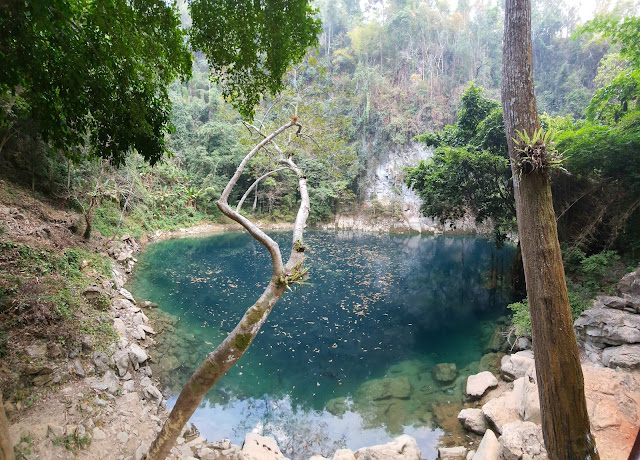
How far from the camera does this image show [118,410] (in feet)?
11.5

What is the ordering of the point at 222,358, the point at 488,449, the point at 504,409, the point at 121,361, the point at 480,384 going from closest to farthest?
the point at 222,358 < the point at 488,449 < the point at 504,409 < the point at 121,361 < the point at 480,384

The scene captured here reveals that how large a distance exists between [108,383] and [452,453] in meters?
4.49

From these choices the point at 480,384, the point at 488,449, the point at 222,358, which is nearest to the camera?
the point at 222,358

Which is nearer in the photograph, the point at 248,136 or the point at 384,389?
the point at 384,389

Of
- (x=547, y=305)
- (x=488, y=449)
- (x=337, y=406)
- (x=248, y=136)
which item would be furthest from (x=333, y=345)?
(x=248, y=136)

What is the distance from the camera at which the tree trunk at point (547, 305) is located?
198 cm

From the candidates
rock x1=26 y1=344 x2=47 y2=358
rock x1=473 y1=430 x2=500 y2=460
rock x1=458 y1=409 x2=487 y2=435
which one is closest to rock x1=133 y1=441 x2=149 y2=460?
rock x1=26 y1=344 x2=47 y2=358

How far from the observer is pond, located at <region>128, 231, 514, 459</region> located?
436 cm

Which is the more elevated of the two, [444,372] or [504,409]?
[444,372]

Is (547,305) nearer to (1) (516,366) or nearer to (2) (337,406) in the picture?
(2) (337,406)

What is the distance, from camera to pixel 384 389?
5102 millimetres

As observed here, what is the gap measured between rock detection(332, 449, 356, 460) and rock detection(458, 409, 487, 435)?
5.79ft

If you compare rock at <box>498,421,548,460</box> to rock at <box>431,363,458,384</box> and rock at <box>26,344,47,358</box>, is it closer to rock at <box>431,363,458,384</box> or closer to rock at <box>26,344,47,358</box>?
rock at <box>431,363,458,384</box>

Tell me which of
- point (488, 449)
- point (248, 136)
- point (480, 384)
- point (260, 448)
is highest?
point (248, 136)
